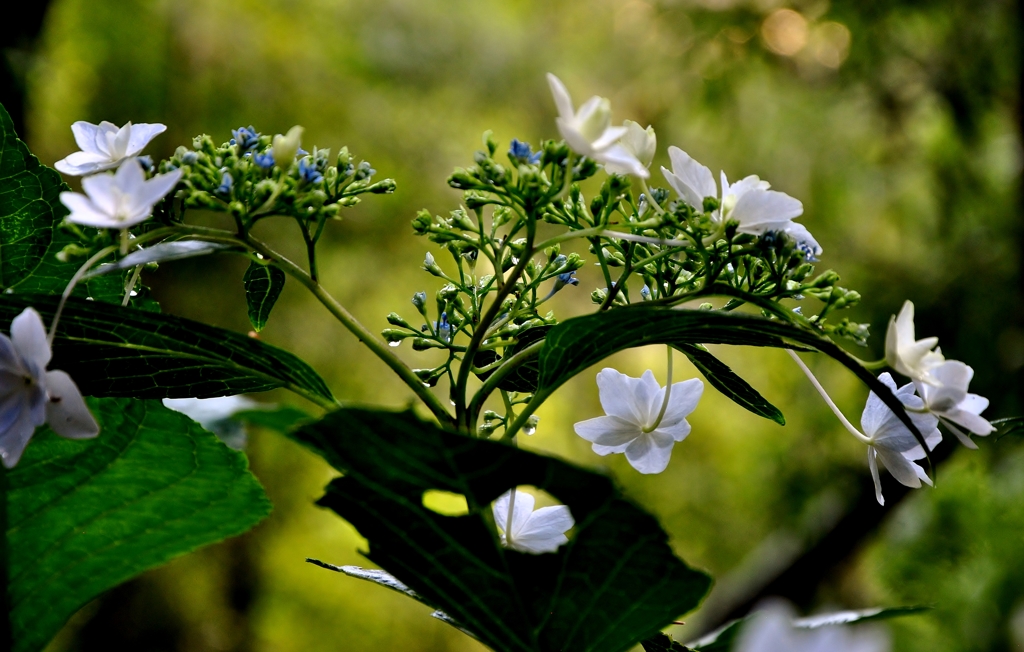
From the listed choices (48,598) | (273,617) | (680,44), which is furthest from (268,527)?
(48,598)

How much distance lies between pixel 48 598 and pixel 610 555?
0.32 meters

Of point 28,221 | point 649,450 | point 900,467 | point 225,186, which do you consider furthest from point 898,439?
point 28,221

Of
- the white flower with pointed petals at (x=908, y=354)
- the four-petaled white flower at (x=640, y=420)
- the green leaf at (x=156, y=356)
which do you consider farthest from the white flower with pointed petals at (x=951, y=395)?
the green leaf at (x=156, y=356)

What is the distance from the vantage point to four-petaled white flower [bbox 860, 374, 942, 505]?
40 centimetres

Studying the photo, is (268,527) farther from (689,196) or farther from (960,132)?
(689,196)

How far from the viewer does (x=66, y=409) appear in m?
0.30

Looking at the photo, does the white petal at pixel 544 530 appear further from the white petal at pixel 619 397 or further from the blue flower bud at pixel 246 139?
the blue flower bud at pixel 246 139

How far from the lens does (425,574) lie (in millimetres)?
339

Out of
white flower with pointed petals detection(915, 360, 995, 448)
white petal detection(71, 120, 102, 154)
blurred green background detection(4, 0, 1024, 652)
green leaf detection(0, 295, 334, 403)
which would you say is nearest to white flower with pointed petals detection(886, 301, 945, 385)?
white flower with pointed petals detection(915, 360, 995, 448)

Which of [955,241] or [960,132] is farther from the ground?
[960,132]

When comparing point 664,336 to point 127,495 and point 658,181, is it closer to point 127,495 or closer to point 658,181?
point 127,495

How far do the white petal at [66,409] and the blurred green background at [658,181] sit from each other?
1499 millimetres

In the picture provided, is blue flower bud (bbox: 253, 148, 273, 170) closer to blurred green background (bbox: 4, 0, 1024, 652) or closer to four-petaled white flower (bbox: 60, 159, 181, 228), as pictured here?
four-petaled white flower (bbox: 60, 159, 181, 228)

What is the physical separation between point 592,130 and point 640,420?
176 mm
